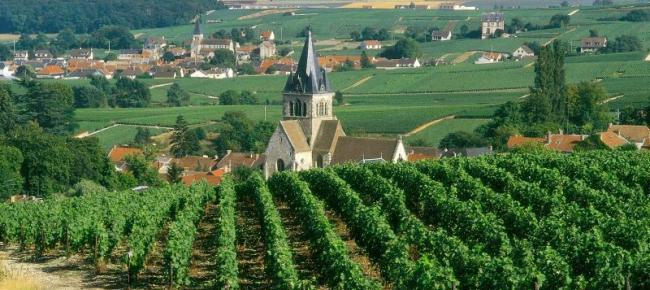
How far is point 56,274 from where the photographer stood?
2898cm

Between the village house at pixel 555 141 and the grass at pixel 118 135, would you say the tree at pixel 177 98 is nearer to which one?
the grass at pixel 118 135

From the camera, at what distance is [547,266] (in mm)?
22672

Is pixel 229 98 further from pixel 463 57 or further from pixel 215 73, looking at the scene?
pixel 463 57

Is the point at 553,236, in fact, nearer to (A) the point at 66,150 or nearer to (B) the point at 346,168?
(B) the point at 346,168

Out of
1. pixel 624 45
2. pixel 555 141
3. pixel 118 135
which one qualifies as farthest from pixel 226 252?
pixel 624 45

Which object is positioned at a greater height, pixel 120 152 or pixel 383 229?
pixel 383 229

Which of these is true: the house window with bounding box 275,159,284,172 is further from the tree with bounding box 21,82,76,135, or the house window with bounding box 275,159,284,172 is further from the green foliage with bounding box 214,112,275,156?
the tree with bounding box 21,82,76,135

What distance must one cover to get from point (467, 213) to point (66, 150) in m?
43.8

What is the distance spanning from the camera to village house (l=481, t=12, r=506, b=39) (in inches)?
6757

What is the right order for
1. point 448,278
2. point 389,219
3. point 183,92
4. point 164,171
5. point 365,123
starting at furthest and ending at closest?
point 183,92, point 365,123, point 164,171, point 389,219, point 448,278

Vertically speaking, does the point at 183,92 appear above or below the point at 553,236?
below

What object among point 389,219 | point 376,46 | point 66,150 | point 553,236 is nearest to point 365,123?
point 66,150

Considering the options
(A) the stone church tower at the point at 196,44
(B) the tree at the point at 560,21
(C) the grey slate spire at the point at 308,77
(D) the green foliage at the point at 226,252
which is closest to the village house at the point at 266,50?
(A) the stone church tower at the point at 196,44

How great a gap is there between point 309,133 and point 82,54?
432ft
